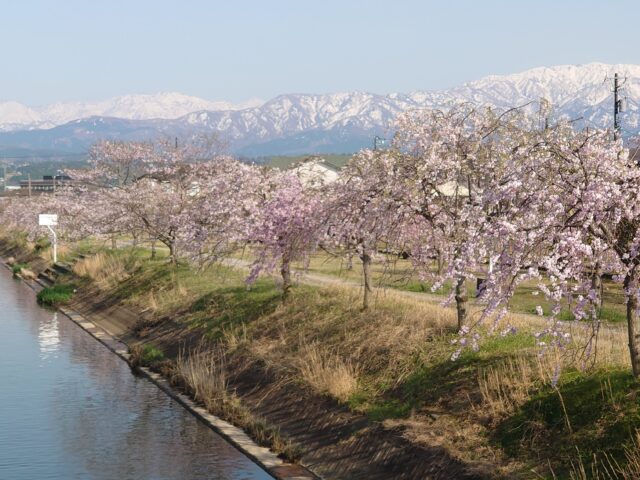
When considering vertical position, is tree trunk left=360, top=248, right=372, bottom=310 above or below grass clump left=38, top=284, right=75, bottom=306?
above

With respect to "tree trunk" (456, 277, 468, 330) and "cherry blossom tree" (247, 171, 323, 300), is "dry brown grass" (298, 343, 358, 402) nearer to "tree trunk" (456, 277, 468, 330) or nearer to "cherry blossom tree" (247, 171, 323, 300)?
"tree trunk" (456, 277, 468, 330)

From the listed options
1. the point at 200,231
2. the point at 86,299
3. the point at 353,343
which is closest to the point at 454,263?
the point at 353,343

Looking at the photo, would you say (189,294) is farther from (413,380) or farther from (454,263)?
(454,263)

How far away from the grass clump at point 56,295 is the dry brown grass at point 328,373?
29.9 metres

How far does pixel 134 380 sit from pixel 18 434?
7001 mm

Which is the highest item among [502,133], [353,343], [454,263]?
[502,133]

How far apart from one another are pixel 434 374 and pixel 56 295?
37025 millimetres

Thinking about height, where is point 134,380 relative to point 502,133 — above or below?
below

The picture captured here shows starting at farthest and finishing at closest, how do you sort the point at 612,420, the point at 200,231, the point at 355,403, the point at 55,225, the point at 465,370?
1. the point at 55,225
2. the point at 200,231
3. the point at 355,403
4. the point at 465,370
5. the point at 612,420

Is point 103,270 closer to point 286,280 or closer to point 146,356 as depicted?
point 146,356

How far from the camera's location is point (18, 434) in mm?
24922

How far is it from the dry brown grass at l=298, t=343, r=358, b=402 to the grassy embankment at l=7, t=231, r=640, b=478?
4cm

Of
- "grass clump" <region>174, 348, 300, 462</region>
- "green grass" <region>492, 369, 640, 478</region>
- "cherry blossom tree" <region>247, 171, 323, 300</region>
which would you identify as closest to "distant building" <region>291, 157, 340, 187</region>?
"cherry blossom tree" <region>247, 171, 323, 300</region>

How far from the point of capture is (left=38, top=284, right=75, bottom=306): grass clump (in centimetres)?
5288
